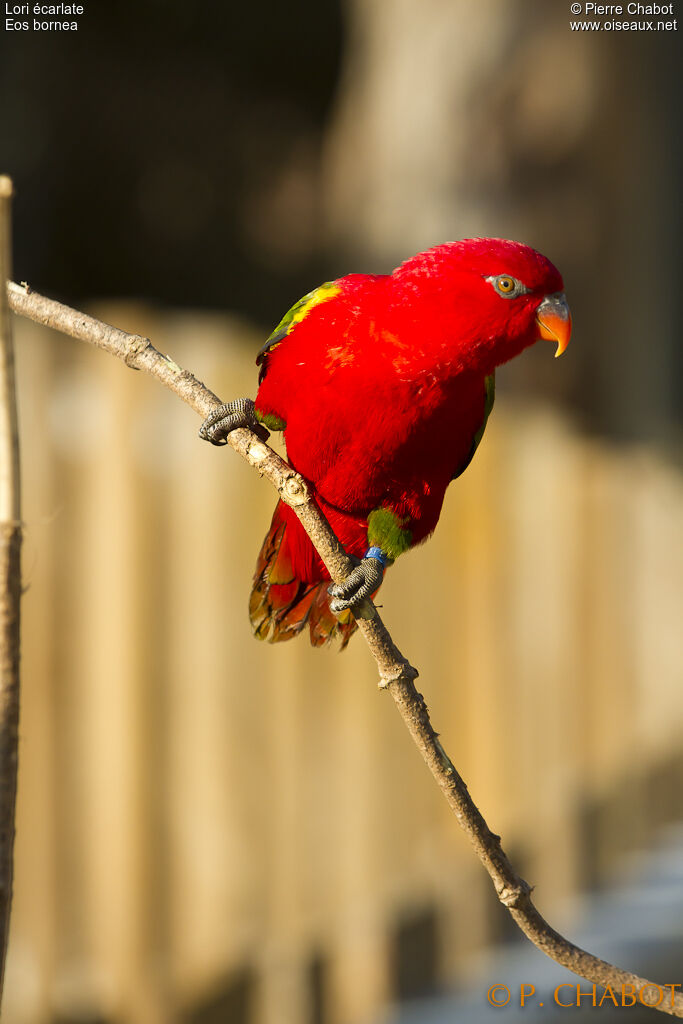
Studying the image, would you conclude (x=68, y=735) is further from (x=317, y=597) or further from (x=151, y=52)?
(x=151, y=52)

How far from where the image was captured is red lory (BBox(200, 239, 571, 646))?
51 centimetres

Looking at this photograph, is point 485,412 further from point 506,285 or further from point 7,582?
point 7,582

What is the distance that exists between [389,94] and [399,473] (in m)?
1.75

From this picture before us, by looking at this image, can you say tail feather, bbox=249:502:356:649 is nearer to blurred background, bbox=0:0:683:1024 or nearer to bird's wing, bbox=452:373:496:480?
bird's wing, bbox=452:373:496:480

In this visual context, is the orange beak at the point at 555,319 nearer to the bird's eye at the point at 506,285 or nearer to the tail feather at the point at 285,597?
the bird's eye at the point at 506,285

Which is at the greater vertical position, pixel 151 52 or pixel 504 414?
pixel 151 52

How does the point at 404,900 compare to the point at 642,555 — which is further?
the point at 642,555

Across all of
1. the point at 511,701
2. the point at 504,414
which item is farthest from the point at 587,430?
the point at 511,701

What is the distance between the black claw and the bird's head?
132 millimetres

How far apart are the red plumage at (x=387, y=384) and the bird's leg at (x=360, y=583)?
0.08 feet

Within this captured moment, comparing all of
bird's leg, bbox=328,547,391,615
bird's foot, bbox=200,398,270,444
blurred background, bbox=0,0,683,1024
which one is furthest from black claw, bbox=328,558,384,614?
blurred background, bbox=0,0,683,1024

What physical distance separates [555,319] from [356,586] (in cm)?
17

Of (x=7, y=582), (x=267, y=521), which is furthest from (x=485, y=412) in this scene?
(x=267, y=521)

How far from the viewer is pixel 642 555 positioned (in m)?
2.54
